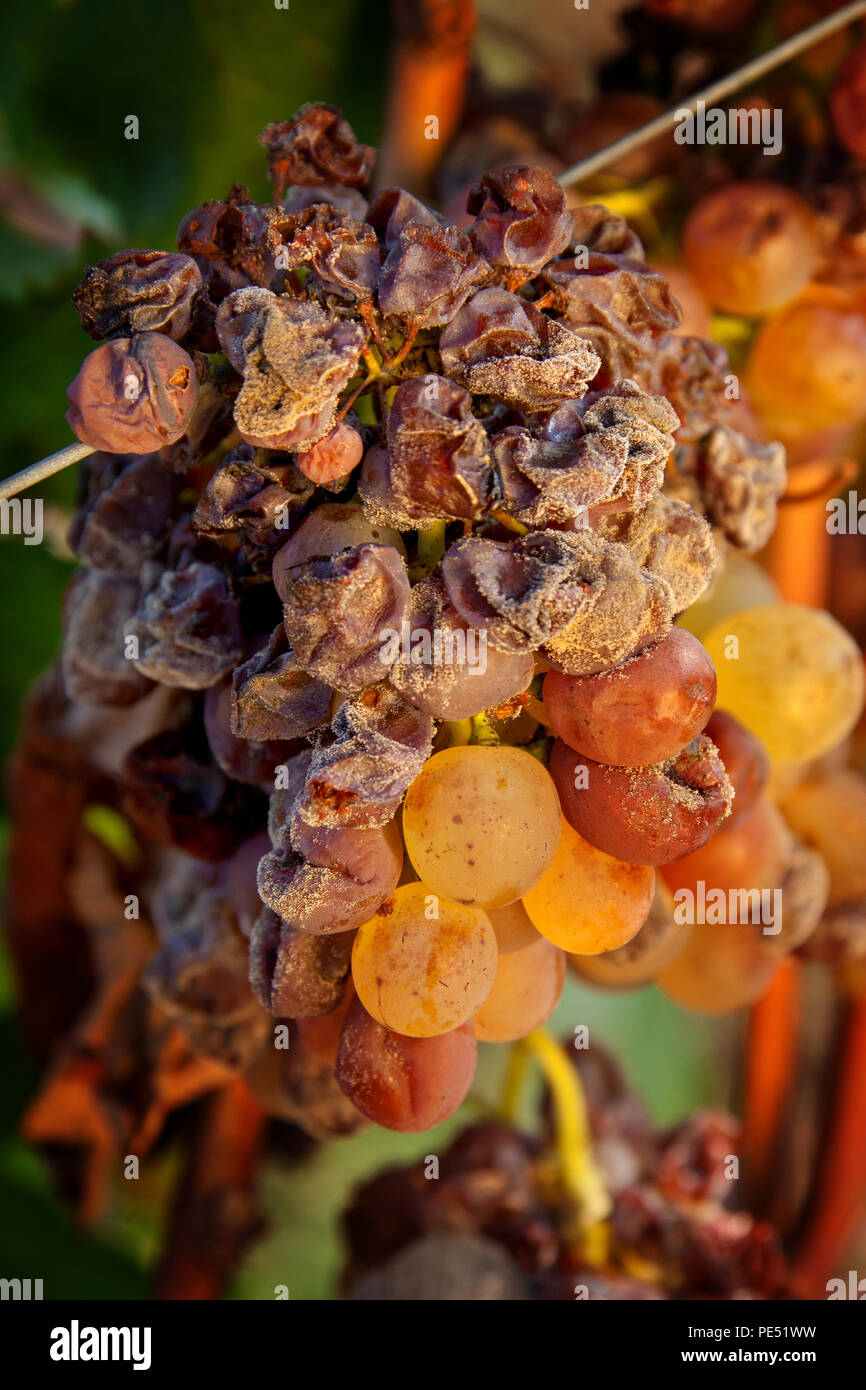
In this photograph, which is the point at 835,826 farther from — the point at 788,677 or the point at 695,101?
the point at 695,101

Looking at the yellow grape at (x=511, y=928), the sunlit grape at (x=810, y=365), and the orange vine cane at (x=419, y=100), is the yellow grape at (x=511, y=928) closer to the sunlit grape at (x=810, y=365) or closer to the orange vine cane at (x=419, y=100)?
the sunlit grape at (x=810, y=365)

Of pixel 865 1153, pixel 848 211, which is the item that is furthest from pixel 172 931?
pixel 865 1153

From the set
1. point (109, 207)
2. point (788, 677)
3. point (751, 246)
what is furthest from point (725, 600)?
point (109, 207)

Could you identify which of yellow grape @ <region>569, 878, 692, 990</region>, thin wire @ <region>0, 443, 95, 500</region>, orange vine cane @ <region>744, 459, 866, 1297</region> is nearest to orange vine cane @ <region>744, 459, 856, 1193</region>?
orange vine cane @ <region>744, 459, 866, 1297</region>

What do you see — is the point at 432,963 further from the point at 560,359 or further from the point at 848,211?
the point at 848,211

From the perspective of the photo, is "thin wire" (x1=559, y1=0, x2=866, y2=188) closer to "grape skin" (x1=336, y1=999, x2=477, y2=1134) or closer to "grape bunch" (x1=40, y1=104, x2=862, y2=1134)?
"grape bunch" (x1=40, y1=104, x2=862, y2=1134)

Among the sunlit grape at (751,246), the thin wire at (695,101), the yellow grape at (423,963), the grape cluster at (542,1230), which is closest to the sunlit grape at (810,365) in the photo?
the sunlit grape at (751,246)

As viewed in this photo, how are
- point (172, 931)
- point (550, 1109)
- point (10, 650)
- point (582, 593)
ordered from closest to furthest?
point (582, 593) → point (172, 931) → point (550, 1109) → point (10, 650)
